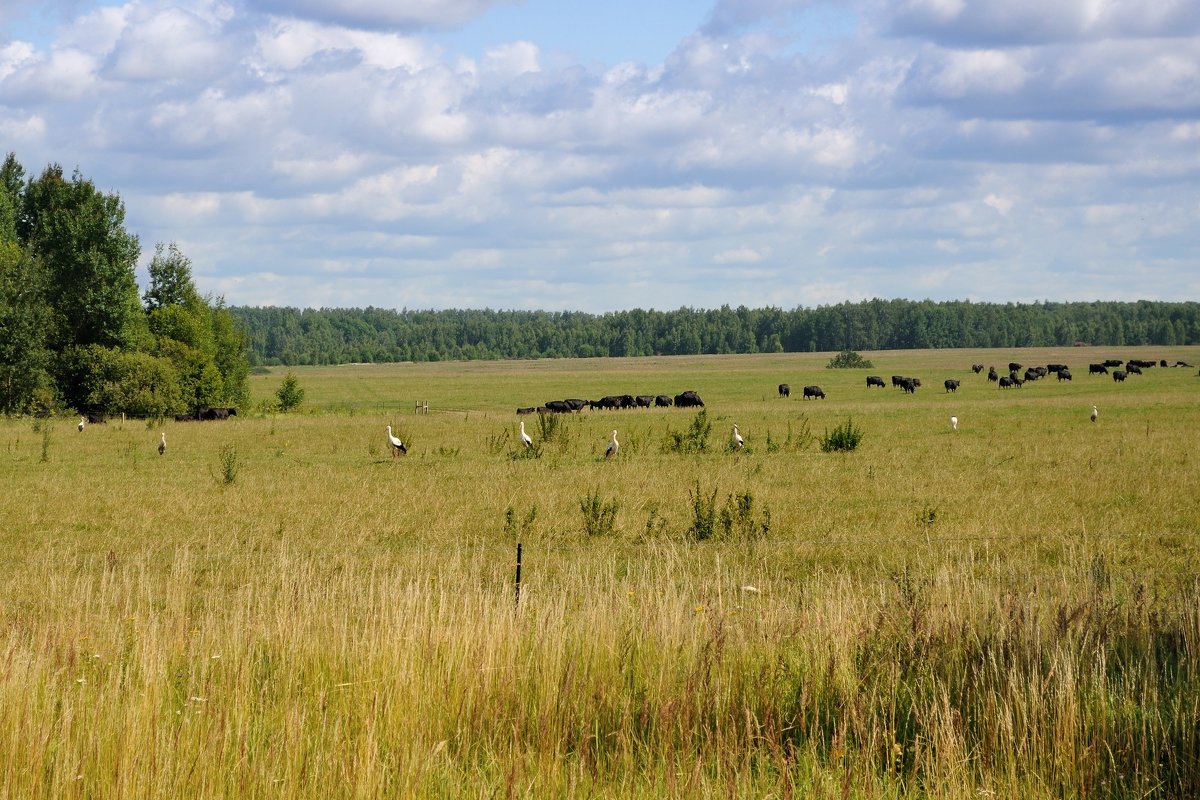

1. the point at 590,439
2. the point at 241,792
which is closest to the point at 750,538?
the point at 241,792

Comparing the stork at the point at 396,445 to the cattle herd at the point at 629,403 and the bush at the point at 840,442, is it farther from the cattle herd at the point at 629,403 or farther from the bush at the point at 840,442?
the cattle herd at the point at 629,403

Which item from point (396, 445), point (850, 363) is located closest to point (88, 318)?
point (396, 445)

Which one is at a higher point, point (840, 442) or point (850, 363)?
point (850, 363)

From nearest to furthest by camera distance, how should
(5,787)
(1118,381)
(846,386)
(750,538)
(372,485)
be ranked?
(5,787) → (750,538) → (372,485) → (1118,381) → (846,386)

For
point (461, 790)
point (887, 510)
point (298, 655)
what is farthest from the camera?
point (887, 510)

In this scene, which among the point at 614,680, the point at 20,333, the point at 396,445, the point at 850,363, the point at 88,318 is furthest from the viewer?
the point at 850,363

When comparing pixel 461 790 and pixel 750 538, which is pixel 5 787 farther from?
pixel 750 538

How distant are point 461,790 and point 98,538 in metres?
12.1

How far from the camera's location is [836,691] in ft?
23.1

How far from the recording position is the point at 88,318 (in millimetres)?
59688

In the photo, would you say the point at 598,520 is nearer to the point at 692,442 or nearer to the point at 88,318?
the point at 692,442

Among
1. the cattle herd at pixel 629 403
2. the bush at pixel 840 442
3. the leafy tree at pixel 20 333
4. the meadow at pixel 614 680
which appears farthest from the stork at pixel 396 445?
the leafy tree at pixel 20 333

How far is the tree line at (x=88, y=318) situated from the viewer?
178ft

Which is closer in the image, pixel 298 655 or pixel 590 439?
pixel 298 655
